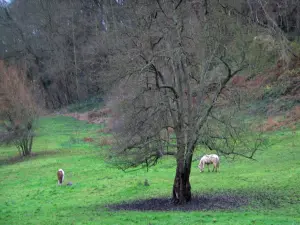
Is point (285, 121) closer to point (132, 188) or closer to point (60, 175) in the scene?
point (132, 188)

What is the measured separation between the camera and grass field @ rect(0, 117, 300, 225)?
634 inches

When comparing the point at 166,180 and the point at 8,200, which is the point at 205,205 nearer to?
the point at 166,180

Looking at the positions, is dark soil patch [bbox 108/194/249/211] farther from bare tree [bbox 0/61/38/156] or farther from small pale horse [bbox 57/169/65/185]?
bare tree [bbox 0/61/38/156]

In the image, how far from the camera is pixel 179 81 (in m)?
19.1

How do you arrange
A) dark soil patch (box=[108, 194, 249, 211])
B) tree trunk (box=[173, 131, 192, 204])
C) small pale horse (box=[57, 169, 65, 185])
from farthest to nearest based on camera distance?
1. small pale horse (box=[57, 169, 65, 185])
2. tree trunk (box=[173, 131, 192, 204])
3. dark soil patch (box=[108, 194, 249, 211])

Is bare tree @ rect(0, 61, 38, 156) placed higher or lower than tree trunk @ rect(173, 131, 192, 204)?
higher

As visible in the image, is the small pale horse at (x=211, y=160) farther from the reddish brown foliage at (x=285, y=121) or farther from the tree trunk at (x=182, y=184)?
the reddish brown foliage at (x=285, y=121)

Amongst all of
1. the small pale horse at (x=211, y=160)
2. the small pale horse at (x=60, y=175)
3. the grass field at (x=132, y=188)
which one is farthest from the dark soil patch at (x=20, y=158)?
the small pale horse at (x=211, y=160)

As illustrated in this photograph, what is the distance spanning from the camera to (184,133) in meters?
17.7

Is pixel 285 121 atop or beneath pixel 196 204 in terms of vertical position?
atop

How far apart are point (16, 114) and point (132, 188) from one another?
824 inches

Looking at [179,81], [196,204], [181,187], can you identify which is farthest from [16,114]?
[196,204]

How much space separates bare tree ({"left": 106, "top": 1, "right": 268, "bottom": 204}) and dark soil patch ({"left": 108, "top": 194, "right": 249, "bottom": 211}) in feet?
1.88

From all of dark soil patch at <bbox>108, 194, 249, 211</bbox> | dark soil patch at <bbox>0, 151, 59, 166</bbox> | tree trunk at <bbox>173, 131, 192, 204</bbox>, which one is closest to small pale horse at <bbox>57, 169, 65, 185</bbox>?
dark soil patch at <bbox>108, 194, 249, 211</bbox>
